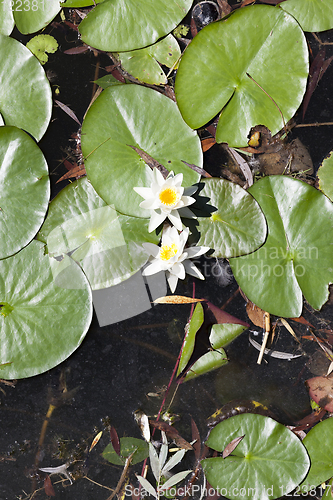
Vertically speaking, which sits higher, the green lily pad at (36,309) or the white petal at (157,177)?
the white petal at (157,177)

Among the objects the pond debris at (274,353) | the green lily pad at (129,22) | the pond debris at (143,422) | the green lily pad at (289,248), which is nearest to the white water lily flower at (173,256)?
the green lily pad at (289,248)

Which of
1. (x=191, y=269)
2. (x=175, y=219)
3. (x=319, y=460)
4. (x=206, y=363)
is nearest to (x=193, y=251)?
(x=191, y=269)

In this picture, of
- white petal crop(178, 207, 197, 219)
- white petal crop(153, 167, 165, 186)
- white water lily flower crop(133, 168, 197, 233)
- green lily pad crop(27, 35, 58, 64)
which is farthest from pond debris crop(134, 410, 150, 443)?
green lily pad crop(27, 35, 58, 64)

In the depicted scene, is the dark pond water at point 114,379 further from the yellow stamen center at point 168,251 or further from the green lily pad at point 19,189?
the yellow stamen center at point 168,251

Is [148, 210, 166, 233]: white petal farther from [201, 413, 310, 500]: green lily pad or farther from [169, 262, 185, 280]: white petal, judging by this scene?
[201, 413, 310, 500]: green lily pad

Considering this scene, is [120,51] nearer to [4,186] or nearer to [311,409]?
[4,186]

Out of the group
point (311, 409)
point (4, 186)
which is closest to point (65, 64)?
point (4, 186)

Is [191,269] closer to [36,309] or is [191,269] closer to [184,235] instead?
[184,235]
